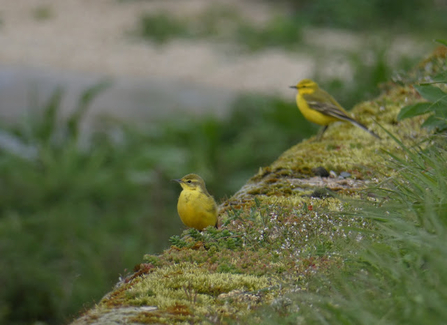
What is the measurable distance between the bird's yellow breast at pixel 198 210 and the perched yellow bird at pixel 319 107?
5.60ft

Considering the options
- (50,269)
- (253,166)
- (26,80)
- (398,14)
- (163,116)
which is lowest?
(50,269)

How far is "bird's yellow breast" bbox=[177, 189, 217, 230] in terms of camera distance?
3.54 metres

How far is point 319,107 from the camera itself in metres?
5.57

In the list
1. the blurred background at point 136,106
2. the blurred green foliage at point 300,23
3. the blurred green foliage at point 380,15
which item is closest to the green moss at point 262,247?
the blurred background at point 136,106

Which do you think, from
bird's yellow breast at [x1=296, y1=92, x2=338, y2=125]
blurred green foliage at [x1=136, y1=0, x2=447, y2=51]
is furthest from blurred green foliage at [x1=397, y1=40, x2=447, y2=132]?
blurred green foliage at [x1=136, y1=0, x2=447, y2=51]

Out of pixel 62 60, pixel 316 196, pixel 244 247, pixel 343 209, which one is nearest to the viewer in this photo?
pixel 244 247

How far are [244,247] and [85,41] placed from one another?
1654 centimetres

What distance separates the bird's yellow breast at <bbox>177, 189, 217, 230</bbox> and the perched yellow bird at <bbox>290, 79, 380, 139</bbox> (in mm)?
1708

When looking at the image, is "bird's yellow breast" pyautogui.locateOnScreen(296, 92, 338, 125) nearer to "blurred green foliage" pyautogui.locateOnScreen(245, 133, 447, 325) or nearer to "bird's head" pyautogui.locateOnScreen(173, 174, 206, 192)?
"bird's head" pyautogui.locateOnScreen(173, 174, 206, 192)

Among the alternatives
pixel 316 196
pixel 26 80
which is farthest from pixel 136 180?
pixel 26 80

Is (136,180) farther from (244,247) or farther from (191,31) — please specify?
(191,31)

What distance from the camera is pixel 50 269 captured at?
6.78 metres

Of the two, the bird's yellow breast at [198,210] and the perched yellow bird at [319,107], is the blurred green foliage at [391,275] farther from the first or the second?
the perched yellow bird at [319,107]

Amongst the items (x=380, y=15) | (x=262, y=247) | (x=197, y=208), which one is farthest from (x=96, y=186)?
(x=380, y=15)
